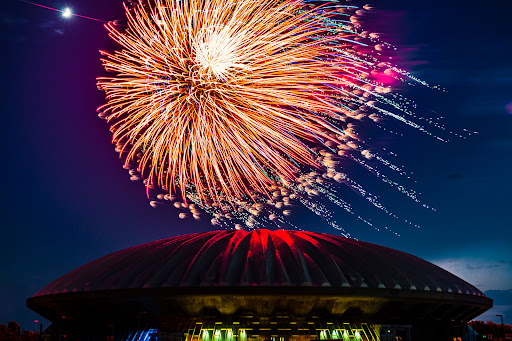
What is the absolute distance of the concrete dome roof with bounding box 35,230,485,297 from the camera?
30.7 m

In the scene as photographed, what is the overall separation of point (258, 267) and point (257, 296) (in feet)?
6.73

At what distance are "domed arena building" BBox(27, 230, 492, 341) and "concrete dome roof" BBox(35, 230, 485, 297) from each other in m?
0.08

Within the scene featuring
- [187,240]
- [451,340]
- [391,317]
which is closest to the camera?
[391,317]

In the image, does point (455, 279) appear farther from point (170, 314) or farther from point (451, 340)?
point (170, 314)

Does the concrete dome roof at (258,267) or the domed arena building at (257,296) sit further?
the concrete dome roof at (258,267)

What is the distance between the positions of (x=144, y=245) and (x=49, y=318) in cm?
903

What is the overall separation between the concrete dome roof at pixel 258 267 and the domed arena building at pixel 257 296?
80mm

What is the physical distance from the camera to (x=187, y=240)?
38406mm

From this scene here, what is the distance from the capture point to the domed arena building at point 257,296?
100 feet

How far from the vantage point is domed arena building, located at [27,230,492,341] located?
30484mm

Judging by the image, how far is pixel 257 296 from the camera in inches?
1176

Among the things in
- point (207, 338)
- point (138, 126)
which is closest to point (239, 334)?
point (207, 338)

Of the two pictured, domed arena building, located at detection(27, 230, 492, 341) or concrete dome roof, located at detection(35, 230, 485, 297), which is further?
concrete dome roof, located at detection(35, 230, 485, 297)

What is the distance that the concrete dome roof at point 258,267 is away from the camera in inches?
1209
